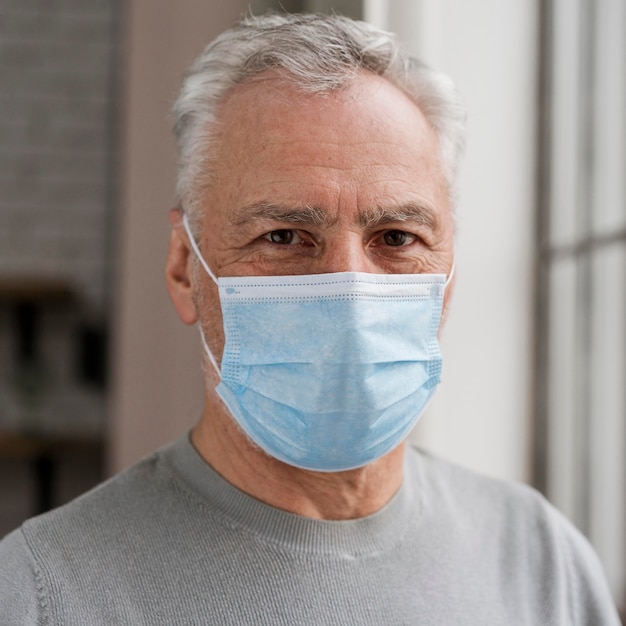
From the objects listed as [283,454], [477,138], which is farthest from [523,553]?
[477,138]

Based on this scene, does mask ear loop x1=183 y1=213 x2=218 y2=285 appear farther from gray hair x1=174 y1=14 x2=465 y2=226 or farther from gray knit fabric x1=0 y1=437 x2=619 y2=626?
gray knit fabric x1=0 y1=437 x2=619 y2=626

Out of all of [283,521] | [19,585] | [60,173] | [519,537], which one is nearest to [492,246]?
[519,537]

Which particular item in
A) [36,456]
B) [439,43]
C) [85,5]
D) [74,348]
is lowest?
[36,456]

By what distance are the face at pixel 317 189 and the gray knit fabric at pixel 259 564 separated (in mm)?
234

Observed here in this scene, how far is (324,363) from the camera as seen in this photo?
43.4 inches

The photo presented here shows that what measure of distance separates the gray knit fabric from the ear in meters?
0.19

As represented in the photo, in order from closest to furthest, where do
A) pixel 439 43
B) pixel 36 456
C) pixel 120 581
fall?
pixel 120 581, pixel 439 43, pixel 36 456

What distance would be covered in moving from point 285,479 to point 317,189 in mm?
393

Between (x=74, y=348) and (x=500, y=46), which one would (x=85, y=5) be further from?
(x=500, y=46)

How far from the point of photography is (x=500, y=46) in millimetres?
1938

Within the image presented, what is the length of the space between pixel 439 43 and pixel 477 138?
0.71 feet

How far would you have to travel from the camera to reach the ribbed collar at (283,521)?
117 cm

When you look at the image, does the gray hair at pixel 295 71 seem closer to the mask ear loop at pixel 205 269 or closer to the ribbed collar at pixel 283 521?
the mask ear loop at pixel 205 269

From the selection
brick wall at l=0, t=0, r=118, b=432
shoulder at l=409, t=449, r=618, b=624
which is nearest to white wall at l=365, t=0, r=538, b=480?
shoulder at l=409, t=449, r=618, b=624
